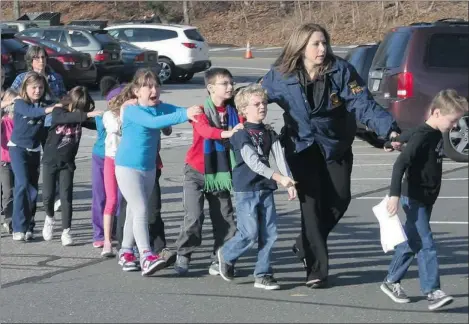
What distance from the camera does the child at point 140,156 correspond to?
171 inches

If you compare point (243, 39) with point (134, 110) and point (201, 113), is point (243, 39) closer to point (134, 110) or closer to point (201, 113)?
point (201, 113)

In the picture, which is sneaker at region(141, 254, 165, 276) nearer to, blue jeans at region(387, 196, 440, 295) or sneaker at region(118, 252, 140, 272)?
sneaker at region(118, 252, 140, 272)

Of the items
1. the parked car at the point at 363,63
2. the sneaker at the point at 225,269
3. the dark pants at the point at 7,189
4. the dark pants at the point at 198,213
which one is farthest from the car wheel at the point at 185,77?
the dark pants at the point at 7,189

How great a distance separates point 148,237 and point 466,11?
3.41 meters

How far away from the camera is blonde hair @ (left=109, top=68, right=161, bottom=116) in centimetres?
427

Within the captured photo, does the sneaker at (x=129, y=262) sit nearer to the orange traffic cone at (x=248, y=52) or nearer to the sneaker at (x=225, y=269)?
the sneaker at (x=225, y=269)

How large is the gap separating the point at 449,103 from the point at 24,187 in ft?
16.0

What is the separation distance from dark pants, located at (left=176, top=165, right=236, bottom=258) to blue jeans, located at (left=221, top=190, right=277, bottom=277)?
1.27 feet

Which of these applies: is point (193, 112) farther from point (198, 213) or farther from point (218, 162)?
point (198, 213)

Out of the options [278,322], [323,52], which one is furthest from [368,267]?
[323,52]

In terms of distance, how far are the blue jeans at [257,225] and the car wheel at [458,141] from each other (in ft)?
8.71

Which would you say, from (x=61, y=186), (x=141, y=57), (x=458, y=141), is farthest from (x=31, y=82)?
(x=458, y=141)

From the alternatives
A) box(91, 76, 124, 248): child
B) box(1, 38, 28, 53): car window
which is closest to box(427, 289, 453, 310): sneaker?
box(91, 76, 124, 248): child

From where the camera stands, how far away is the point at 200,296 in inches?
156
